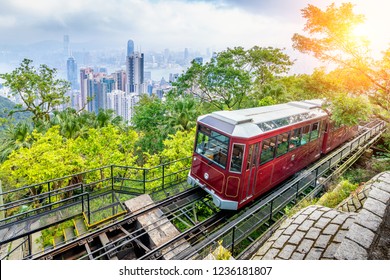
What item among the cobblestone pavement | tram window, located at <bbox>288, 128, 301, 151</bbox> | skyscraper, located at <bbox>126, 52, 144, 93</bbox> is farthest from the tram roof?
skyscraper, located at <bbox>126, 52, 144, 93</bbox>

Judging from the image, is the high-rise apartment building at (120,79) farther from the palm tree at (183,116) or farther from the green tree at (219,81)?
the palm tree at (183,116)

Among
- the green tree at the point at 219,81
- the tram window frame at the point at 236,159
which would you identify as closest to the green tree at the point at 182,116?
the green tree at the point at 219,81

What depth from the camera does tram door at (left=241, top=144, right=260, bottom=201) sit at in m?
7.44

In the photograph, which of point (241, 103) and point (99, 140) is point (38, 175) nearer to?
point (99, 140)

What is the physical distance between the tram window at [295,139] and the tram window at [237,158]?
276 centimetres

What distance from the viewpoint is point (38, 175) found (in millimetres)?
10484

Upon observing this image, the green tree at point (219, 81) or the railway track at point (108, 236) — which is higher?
the green tree at point (219, 81)

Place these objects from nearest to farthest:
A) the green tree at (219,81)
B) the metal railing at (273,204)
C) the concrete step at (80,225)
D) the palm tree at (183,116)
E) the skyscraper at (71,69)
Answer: the metal railing at (273,204) < the concrete step at (80,225) < the palm tree at (183,116) < the green tree at (219,81) < the skyscraper at (71,69)

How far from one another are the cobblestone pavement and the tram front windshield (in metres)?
3.27

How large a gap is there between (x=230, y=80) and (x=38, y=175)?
15.8 m

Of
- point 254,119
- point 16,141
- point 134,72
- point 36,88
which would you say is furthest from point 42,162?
point 134,72

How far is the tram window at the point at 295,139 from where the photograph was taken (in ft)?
30.0

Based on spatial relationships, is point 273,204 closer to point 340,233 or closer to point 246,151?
point 246,151

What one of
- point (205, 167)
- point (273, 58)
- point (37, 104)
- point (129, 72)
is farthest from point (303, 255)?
point (129, 72)
